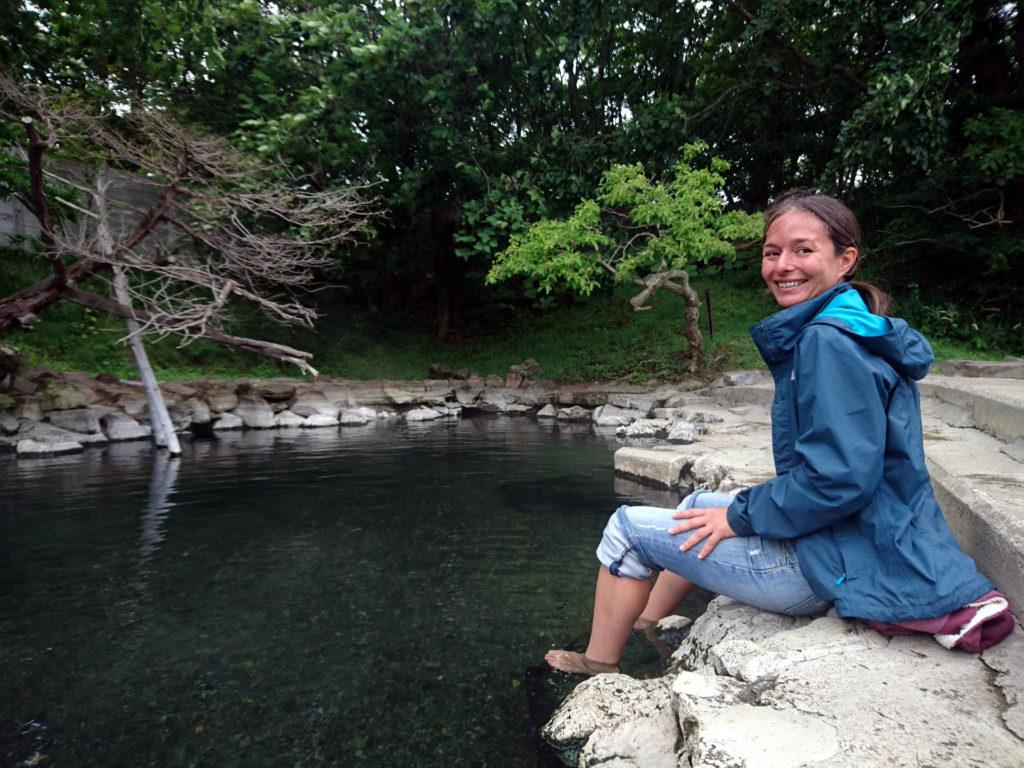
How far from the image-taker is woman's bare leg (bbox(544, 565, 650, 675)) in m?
2.28

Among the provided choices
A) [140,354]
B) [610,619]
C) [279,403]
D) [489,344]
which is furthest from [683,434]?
[489,344]

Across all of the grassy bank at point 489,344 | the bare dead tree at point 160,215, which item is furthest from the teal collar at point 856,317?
the grassy bank at point 489,344

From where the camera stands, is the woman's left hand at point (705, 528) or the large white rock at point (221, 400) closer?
the woman's left hand at point (705, 528)

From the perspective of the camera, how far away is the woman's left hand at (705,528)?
193cm

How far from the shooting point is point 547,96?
549 inches

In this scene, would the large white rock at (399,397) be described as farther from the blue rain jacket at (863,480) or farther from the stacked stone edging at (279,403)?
the blue rain jacket at (863,480)

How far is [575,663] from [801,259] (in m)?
1.84

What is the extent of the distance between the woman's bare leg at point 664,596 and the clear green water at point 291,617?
0.55 feet

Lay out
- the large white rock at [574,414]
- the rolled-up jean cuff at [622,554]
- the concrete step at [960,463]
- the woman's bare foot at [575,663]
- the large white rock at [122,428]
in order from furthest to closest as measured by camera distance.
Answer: the large white rock at [574,414], the large white rock at [122,428], the woman's bare foot at [575,663], the rolled-up jean cuff at [622,554], the concrete step at [960,463]

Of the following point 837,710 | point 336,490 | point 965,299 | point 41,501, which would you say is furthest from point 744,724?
point 965,299

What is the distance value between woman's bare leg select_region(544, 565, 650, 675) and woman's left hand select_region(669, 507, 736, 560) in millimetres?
358

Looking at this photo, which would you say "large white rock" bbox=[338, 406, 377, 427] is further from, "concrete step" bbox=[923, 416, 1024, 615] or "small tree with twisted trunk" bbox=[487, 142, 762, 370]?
"concrete step" bbox=[923, 416, 1024, 615]

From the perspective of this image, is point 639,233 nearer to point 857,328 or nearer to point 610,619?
point 610,619

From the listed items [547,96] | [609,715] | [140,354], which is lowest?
[609,715]
